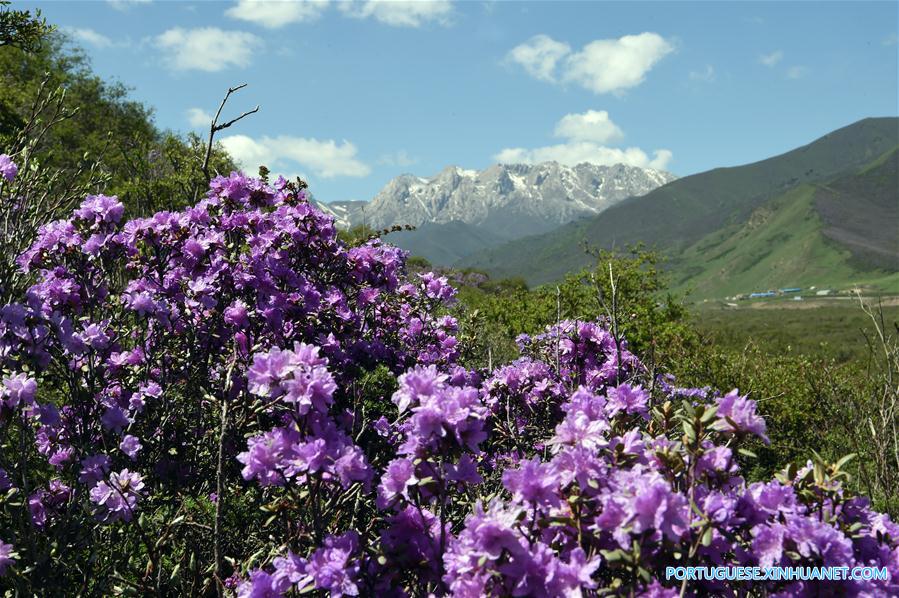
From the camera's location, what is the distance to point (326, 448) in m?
2.09

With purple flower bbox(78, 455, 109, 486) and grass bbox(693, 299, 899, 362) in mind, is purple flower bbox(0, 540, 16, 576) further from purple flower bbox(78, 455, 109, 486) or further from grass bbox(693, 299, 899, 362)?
grass bbox(693, 299, 899, 362)

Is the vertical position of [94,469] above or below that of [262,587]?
above

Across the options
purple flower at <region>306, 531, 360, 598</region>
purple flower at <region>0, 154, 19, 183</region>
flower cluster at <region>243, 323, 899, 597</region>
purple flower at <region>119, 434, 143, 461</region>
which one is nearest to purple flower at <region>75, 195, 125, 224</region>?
purple flower at <region>0, 154, 19, 183</region>

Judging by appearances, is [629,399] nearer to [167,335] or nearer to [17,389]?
[17,389]

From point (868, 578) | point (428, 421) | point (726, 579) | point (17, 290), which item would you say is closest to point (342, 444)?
→ point (428, 421)

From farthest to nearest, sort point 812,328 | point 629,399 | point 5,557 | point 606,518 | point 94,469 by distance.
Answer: point 812,328
point 94,469
point 629,399
point 5,557
point 606,518

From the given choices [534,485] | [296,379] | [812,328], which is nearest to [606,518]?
[534,485]

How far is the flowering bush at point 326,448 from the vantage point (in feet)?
6.16

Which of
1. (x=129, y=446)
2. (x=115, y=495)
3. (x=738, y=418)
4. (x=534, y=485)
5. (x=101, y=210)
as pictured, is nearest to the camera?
(x=534, y=485)

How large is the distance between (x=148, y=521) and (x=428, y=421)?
270 centimetres

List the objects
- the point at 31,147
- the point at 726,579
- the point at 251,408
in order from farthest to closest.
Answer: the point at 31,147 → the point at 251,408 → the point at 726,579

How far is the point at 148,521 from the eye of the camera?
3.65 metres

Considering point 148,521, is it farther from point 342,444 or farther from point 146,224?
point 342,444

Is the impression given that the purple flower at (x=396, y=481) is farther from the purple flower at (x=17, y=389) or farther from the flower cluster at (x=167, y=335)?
the purple flower at (x=17, y=389)
